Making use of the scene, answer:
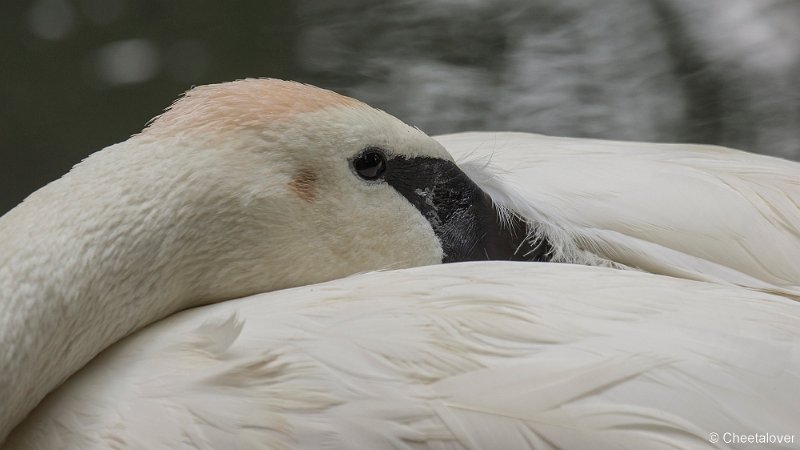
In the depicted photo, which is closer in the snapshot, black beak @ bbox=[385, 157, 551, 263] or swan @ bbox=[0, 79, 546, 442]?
swan @ bbox=[0, 79, 546, 442]

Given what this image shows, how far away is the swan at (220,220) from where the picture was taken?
54.8 inches

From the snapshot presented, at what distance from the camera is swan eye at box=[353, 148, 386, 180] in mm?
1609

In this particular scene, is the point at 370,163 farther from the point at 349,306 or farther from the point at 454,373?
the point at 454,373

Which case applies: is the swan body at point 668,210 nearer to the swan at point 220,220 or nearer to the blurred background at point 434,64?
the swan at point 220,220

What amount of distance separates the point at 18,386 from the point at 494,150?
979 mm

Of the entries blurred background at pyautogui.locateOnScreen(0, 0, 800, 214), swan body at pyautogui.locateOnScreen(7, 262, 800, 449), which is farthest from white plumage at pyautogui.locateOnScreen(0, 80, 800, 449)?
blurred background at pyautogui.locateOnScreen(0, 0, 800, 214)

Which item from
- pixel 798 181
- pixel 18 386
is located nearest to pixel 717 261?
pixel 798 181

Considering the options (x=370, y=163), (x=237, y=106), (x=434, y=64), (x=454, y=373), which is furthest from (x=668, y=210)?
(x=434, y=64)

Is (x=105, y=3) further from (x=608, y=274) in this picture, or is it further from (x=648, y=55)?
(x=608, y=274)

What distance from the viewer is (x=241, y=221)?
1512 millimetres

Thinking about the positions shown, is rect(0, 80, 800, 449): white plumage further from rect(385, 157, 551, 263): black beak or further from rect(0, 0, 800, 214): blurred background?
rect(0, 0, 800, 214): blurred background

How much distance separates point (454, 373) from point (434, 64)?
2.34 metres

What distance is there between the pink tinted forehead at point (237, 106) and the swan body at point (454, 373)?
280 millimetres

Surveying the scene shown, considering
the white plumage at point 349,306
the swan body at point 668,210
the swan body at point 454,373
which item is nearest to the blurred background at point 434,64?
the swan body at point 668,210
